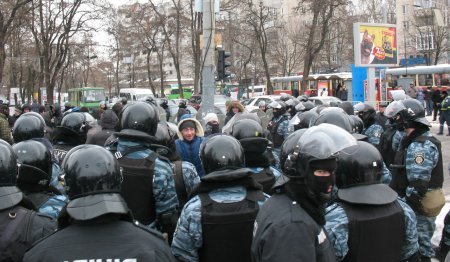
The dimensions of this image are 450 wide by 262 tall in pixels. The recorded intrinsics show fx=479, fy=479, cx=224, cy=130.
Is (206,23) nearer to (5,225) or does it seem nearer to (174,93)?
(5,225)

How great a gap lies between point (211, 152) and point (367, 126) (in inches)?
236

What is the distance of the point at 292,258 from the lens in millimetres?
2182

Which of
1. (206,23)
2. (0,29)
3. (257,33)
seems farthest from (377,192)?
(257,33)

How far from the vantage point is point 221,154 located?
3.43 meters

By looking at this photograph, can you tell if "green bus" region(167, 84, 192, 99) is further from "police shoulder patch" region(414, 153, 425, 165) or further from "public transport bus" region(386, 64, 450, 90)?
"police shoulder patch" region(414, 153, 425, 165)

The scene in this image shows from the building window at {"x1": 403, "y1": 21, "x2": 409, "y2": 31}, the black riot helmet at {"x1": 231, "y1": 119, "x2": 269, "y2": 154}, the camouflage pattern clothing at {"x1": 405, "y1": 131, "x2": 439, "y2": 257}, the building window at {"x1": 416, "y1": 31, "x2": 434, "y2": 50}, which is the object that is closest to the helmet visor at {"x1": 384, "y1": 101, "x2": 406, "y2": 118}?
the camouflage pattern clothing at {"x1": 405, "y1": 131, "x2": 439, "y2": 257}

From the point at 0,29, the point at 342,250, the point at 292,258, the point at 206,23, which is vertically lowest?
the point at 342,250

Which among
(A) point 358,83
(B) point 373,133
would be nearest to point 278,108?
(B) point 373,133

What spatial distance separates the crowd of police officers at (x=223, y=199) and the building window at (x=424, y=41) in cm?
5090

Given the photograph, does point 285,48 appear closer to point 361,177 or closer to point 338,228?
point 361,177

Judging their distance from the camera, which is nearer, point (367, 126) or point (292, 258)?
point (292, 258)

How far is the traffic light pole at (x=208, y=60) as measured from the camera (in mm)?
10852

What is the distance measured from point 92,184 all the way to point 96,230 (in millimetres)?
268

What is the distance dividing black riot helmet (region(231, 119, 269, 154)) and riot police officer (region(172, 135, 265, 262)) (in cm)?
117
